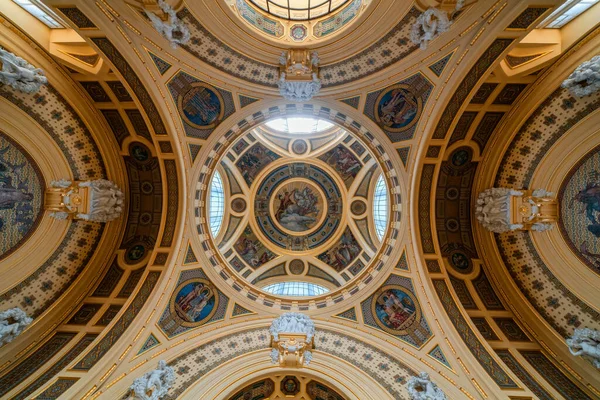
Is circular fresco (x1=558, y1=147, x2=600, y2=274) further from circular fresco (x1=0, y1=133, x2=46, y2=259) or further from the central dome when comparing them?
circular fresco (x1=0, y1=133, x2=46, y2=259)

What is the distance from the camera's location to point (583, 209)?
464 inches

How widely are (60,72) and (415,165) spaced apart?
14.4 m

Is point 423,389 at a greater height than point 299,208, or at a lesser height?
lesser

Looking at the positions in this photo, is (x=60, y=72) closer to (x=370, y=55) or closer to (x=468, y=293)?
(x=370, y=55)

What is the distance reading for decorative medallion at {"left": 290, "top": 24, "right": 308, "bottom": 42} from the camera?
43.1 feet

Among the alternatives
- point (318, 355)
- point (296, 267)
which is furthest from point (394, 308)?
point (296, 267)

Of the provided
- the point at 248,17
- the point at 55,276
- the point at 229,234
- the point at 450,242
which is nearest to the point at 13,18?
the point at 248,17

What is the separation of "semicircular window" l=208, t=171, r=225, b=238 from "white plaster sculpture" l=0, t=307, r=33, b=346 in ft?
39.0

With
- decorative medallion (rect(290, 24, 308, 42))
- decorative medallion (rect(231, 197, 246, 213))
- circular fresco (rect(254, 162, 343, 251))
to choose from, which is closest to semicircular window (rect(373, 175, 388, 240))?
circular fresco (rect(254, 162, 343, 251))

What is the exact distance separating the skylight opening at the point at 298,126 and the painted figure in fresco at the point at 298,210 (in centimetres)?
462

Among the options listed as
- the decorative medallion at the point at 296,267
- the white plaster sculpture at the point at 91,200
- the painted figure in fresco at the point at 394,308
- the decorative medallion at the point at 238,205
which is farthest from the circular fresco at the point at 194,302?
the decorative medallion at the point at 296,267

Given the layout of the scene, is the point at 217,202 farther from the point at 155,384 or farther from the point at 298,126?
the point at 155,384

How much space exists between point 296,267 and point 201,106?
15349mm

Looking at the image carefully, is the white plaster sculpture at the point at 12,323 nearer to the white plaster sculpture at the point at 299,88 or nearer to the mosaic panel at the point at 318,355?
the mosaic panel at the point at 318,355
